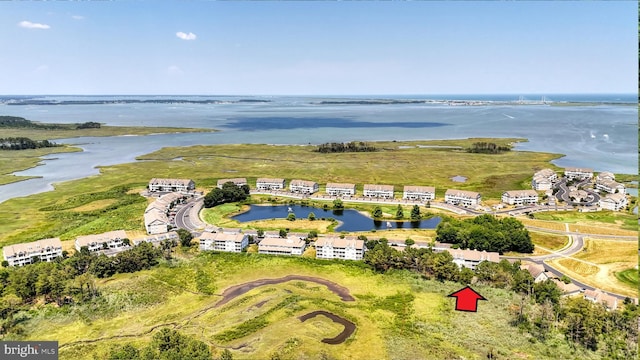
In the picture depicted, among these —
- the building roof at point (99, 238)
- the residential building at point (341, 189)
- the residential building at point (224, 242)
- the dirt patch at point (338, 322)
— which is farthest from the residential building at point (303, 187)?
the dirt patch at point (338, 322)

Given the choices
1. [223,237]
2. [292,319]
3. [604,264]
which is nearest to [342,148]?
[223,237]

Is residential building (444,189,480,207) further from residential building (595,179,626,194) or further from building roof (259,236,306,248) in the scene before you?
building roof (259,236,306,248)

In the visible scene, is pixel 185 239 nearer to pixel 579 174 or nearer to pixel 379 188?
pixel 379 188

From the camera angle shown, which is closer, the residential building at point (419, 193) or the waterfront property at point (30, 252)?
the waterfront property at point (30, 252)

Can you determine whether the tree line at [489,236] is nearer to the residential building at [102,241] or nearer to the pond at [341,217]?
the pond at [341,217]

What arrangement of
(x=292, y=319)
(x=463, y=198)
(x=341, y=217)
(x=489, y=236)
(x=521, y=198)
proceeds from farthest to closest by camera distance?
(x=521, y=198)
(x=463, y=198)
(x=341, y=217)
(x=489, y=236)
(x=292, y=319)
